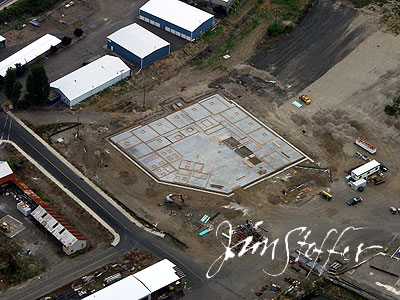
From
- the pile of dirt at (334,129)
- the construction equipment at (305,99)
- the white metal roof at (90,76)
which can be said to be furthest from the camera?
the construction equipment at (305,99)

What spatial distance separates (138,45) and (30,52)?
899 inches

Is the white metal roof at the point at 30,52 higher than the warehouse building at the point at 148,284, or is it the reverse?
the white metal roof at the point at 30,52

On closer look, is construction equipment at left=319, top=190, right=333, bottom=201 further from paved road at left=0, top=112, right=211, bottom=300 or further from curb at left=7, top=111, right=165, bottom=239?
curb at left=7, top=111, right=165, bottom=239

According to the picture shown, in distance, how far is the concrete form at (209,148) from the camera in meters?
137

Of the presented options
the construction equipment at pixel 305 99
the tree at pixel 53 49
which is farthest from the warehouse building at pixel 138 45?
the construction equipment at pixel 305 99

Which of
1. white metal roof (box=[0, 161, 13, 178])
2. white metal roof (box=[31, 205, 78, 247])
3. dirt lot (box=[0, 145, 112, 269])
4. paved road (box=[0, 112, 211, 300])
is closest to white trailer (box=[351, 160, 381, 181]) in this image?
paved road (box=[0, 112, 211, 300])

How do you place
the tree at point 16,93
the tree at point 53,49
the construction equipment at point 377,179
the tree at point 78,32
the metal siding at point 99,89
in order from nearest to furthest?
the construction equipment at point 377,179 → the tree at point 16,93 → the metal siding at point 99,89 → the tree at point 53,49 → the tree at point 78,32

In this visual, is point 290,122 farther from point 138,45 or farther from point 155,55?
point 138,45

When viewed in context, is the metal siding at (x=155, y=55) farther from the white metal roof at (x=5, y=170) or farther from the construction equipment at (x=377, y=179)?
the construction equipment at (x=377, y=179)

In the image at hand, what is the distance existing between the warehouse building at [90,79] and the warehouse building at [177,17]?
61.8 feet

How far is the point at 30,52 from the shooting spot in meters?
160

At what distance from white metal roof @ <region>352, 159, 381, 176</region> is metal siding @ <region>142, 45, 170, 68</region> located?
50588 mm

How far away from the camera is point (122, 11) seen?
178500 mm

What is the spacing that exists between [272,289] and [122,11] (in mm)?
87603
